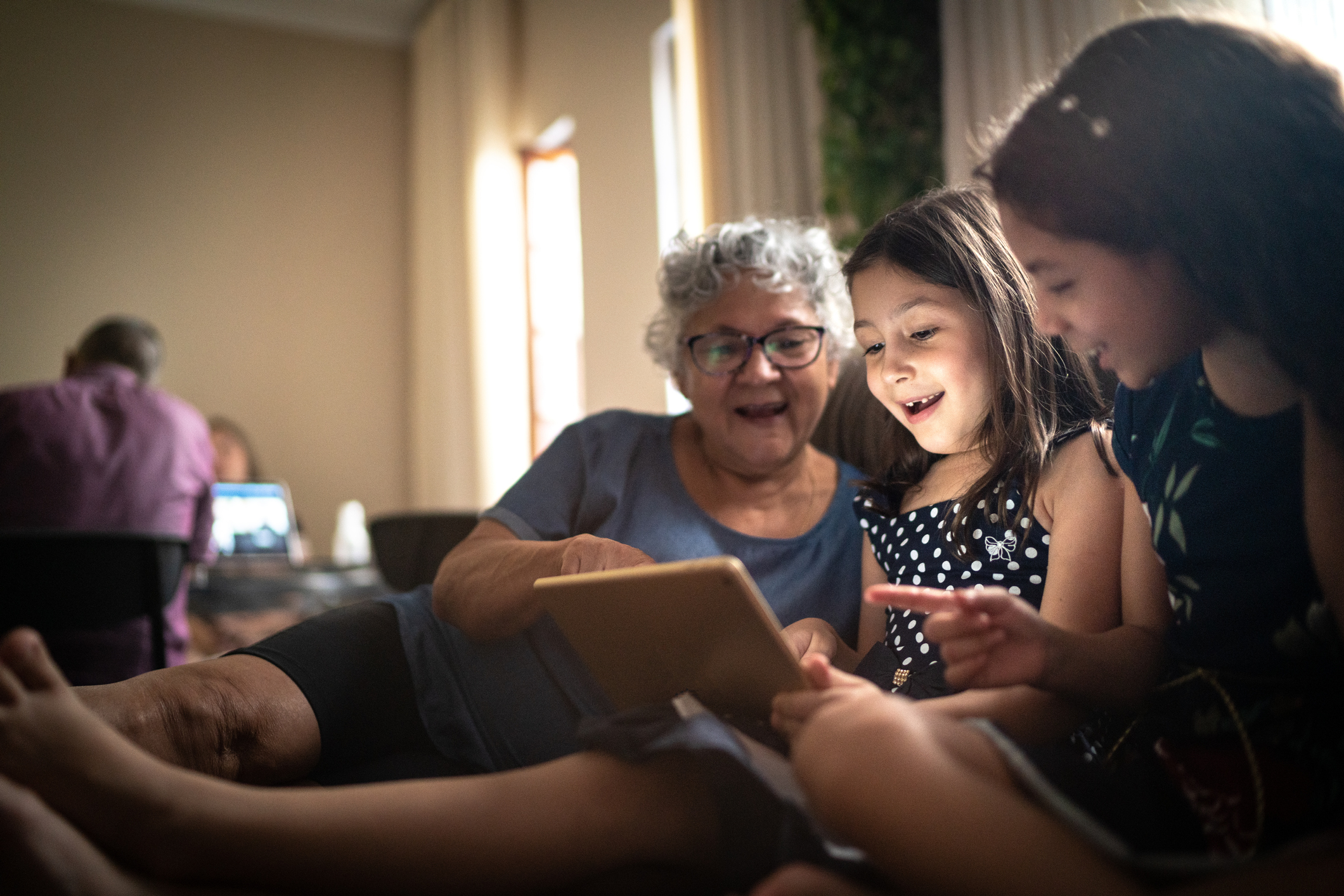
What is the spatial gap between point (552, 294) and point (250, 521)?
204cm

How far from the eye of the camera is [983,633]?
2.74ft

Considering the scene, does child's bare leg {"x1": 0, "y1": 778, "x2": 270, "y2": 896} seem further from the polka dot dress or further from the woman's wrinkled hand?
the polka dot dress

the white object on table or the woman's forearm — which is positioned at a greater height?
the woman's forearm

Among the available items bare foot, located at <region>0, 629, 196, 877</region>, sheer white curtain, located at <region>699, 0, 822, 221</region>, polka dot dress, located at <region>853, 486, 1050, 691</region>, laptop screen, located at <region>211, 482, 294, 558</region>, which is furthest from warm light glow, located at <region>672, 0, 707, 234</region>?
bare foot, located at <region>0, 629, 196, 877</region>

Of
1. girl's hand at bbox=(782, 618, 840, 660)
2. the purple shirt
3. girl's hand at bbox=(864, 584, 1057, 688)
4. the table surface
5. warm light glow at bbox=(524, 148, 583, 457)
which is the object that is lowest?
the table surface

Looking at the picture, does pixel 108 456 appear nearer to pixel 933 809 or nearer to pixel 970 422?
pixel 970 422

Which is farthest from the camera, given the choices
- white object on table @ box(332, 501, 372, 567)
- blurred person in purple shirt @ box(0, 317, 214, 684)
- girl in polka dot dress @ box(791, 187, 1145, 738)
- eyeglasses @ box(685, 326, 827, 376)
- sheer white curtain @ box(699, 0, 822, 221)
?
white object on table @ box(332, 501, 372, 567)

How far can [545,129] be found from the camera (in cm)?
506

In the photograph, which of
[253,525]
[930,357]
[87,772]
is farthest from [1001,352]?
[253,525]

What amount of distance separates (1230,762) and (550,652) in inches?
31.2

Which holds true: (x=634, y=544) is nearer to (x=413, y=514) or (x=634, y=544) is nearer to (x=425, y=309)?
(x=413, y=514)

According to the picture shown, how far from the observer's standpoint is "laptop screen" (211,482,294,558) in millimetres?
4117

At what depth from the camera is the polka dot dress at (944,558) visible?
110 centimetres

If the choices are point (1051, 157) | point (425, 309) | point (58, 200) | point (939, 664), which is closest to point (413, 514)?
point (939, 664)
